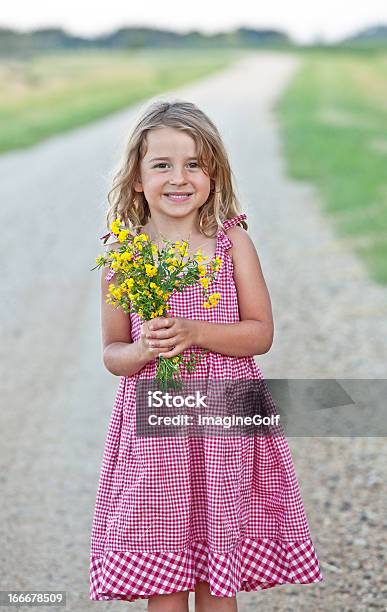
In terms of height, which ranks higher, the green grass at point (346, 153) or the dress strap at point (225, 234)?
the green grass at point (346, 153)

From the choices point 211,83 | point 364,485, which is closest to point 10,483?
point 364,485

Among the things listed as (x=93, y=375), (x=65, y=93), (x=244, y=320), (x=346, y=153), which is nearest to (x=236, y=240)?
(x=244, y=320)

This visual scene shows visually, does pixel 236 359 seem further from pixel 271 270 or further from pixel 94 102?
pixel 94 102

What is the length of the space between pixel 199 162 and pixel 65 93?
114ft

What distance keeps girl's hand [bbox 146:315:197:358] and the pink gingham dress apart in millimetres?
170

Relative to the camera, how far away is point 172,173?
2848 mm

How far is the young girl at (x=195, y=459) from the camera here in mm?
2768

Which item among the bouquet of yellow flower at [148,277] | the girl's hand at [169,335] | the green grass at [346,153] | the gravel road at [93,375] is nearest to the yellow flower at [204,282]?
the bouquet of yellow flower at [148,277]

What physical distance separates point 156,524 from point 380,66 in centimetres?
5309

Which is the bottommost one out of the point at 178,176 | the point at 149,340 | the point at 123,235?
the point at 149,340

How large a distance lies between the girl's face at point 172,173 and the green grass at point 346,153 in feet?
19.4

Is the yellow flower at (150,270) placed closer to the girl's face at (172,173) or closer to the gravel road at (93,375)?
the girl's face at (172,173)

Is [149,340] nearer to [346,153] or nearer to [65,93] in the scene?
[346,153]

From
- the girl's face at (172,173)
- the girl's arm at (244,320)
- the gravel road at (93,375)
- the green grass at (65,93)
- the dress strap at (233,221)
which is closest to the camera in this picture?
the girl's arm at (244,320)
